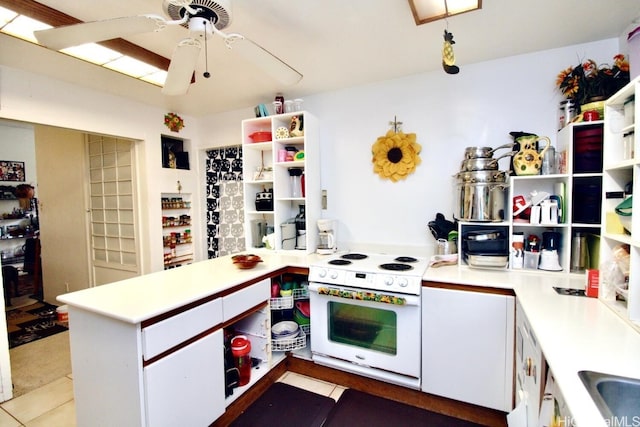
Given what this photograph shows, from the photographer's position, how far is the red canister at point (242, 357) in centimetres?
188

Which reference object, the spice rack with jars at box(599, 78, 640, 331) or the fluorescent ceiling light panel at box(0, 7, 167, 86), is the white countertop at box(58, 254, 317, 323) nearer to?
the fluorescent ceiling light panel at box(0, 7, 167, 86)

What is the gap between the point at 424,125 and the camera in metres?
2.48

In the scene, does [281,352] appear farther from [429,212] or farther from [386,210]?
[429,212]

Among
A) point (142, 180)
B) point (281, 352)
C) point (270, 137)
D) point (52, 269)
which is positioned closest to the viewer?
point (281, 352)

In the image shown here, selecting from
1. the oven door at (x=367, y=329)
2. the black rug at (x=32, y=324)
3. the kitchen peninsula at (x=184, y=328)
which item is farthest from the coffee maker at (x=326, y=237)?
the black rug at (x=32, y=324)

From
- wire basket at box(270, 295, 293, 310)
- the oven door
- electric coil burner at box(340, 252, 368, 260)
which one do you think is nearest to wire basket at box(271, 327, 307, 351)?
the oven door

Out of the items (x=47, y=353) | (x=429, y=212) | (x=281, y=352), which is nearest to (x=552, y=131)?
(x=429, y=212)

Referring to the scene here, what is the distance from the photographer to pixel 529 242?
1.99 m

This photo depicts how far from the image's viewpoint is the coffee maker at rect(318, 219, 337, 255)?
2.61 m

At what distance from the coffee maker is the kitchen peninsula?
930 millimetres

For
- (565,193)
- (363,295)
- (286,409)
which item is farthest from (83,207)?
(565,193)

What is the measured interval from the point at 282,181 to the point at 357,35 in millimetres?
1394

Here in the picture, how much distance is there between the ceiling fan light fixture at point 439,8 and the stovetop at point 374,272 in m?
1.46

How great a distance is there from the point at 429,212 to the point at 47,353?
3532mm
